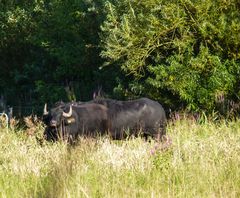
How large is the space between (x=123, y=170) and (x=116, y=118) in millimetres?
4200

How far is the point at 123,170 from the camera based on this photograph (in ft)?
24.3

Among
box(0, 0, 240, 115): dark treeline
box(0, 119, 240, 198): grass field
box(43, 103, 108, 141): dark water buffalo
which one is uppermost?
box(0, 0, 240, 115): dark treeline

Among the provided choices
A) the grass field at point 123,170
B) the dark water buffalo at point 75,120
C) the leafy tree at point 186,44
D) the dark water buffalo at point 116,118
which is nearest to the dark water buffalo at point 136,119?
the dark water buffalo at point 116,118

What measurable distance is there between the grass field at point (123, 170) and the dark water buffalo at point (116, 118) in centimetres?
205

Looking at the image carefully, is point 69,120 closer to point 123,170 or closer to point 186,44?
point 186,44

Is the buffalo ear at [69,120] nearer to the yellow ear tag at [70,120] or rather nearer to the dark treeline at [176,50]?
the yellow ear tag at [70,120]

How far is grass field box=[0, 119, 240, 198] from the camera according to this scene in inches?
260

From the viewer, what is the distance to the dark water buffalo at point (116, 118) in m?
11.3

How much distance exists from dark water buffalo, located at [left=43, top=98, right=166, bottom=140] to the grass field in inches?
80.8

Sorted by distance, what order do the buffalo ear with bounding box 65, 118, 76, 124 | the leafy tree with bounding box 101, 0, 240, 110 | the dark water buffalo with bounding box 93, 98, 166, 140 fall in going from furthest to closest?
the leafy tree with bounding box 101, 0, 240, 110
the dark water buffalo with bounding box 93, 98, 166, 140
the buffalo ear with bounding box 65, 118, 76, 124

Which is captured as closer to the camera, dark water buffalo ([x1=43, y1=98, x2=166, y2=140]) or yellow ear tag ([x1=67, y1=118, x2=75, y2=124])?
yellow ear tag ([x1=67, y1=118, x2=75, y2=124])

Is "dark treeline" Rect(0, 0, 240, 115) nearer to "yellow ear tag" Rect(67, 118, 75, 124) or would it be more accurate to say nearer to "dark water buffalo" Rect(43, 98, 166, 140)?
"dark water buffalo" Rect(43, 98, 166, 140)

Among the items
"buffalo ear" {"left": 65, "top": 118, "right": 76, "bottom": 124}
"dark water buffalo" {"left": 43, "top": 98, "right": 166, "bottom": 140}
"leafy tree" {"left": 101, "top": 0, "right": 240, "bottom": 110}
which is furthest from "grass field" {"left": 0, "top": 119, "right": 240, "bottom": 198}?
"leafy tree" {"left": 101, "top": 0, "right": 240, "bottom": 110}

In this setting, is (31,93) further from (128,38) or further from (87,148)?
(87,148)
